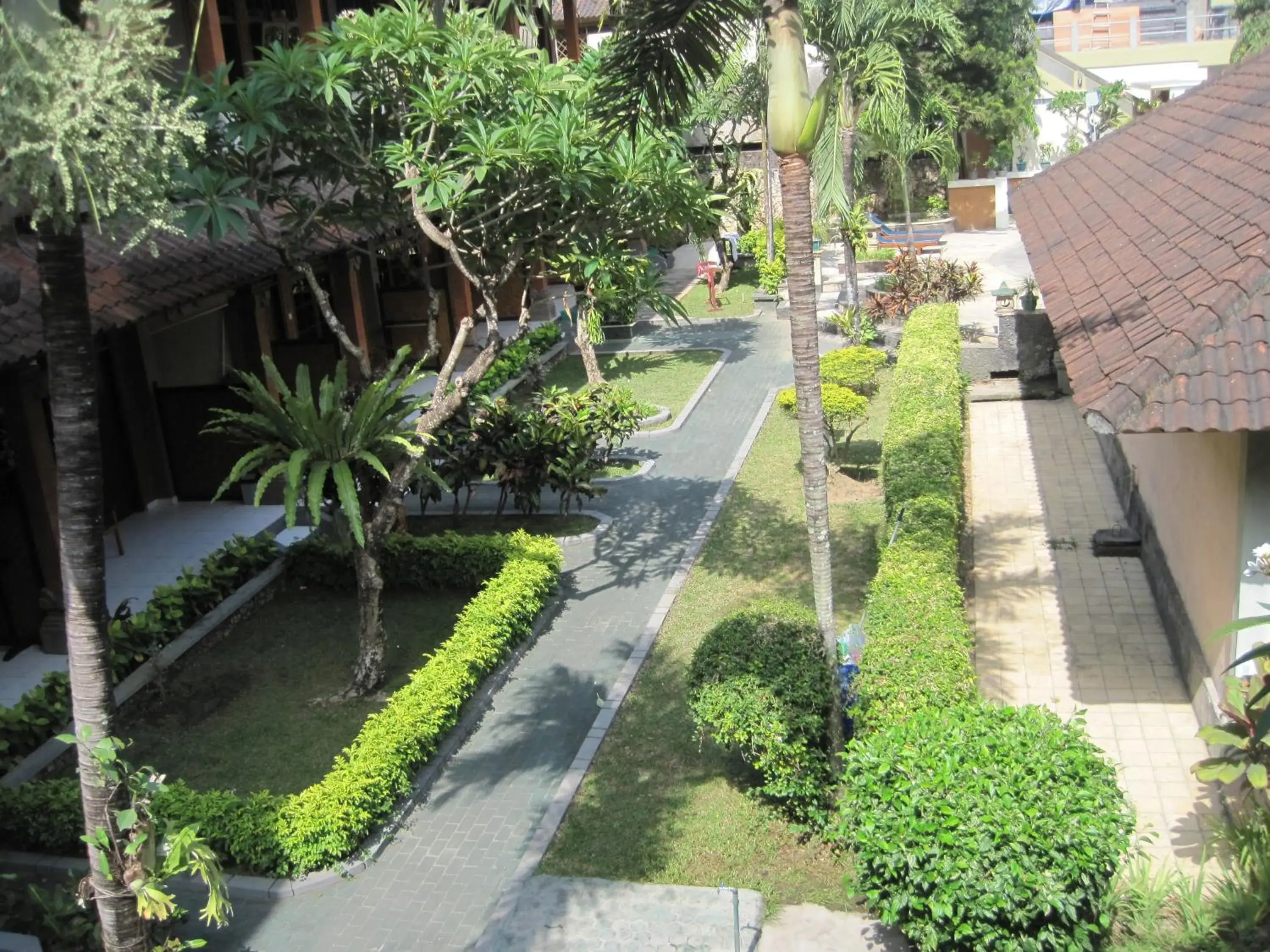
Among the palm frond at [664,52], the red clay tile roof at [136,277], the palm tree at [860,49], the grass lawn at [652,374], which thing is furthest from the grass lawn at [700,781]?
the grass lawn at [652,374]

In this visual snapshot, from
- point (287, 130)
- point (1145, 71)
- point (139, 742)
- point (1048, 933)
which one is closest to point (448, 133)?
point (287, 130)

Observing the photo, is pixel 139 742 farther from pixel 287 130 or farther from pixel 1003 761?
pixel 1003 761

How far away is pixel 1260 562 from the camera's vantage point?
7.29 metres

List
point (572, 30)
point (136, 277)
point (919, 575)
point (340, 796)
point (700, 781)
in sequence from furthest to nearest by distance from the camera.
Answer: point (572, 30)
point (136, 277)
point (919, 575)
point (700, 781)
point (340, 796)

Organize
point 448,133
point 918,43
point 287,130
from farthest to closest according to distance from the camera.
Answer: point 918,43
point 448,133
point 287,130

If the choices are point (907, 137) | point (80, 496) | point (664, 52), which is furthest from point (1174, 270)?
point (907, 137)

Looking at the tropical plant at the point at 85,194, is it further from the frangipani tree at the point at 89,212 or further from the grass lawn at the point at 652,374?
the grass lawn at the point at 652,374

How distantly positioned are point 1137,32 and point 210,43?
71385mm

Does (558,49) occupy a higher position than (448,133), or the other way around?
(558,49)

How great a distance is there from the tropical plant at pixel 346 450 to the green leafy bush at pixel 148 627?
167 cm

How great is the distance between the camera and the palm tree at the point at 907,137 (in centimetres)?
1931

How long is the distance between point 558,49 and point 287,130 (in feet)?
67.5

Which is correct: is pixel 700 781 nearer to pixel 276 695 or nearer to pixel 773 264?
pixel 276 695

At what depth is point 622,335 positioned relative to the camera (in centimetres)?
2528
